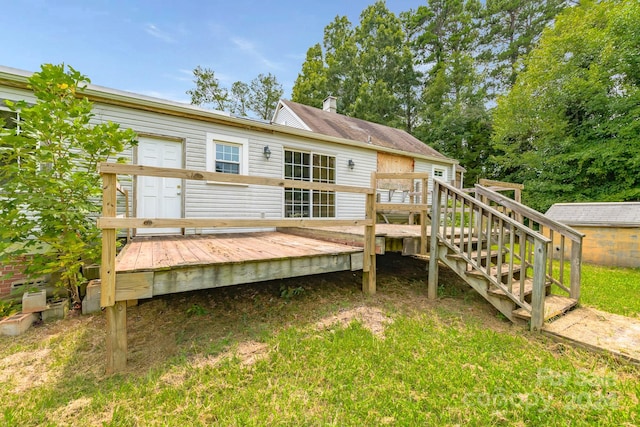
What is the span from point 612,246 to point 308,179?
7154 millimetres

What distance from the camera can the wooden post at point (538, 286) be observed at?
106 inches

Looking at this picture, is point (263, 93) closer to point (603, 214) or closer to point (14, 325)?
point (603, 214)

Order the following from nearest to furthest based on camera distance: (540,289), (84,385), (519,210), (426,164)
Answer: (84,385), (540,289), (519,210), (426,164)

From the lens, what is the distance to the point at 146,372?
87.6 inches

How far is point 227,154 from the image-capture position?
6.12 metres

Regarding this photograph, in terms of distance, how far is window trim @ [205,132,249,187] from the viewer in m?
5.86

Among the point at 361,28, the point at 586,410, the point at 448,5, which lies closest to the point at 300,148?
the point at 586,410

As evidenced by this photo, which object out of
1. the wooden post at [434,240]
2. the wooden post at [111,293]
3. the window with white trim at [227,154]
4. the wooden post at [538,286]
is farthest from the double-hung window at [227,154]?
the wooden post at [538,286]

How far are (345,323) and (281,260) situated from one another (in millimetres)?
1001

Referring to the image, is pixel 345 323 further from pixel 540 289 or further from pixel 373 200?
pixel 540 289

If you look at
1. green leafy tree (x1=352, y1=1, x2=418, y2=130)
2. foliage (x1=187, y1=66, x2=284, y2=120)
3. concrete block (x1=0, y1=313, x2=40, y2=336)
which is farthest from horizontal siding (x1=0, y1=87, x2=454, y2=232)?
foliage (x1=187, y1=66, x2=284, y2=120)

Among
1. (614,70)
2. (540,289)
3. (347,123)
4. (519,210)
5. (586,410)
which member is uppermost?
(614,70)

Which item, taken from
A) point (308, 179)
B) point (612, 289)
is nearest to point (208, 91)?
point (308, 179)

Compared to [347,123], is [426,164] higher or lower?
lower
